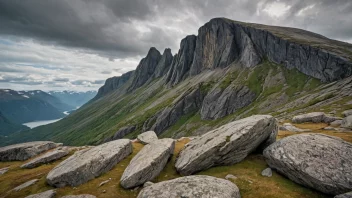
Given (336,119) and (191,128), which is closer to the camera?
(336,119)

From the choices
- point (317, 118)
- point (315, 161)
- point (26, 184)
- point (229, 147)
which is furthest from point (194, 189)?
point (317, 118)

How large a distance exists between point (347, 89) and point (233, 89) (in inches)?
3536

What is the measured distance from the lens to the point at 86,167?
31.0 meters

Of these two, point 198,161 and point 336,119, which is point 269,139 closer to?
point 198,161

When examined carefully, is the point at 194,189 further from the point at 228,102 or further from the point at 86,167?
the point at 228,102

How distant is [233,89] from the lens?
632ft

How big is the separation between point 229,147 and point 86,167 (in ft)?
71.5

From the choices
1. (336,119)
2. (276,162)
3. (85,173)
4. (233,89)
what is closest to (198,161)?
(276,162)

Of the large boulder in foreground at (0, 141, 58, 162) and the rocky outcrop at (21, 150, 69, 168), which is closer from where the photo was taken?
the rocky outcrop at (21, 150, 69, 168)

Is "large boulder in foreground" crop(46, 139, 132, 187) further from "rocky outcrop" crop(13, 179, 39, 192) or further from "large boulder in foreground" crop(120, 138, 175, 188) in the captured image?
"large boulder in foreground" crop(120, 138, 175, 188)

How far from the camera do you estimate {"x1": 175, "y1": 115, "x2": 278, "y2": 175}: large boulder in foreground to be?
29203 millimetres

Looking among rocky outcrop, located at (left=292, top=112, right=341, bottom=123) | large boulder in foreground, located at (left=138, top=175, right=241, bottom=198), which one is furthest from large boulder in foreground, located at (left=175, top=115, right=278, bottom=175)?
rocky outcrop, located at (left=292, top=112, right=341, bottom=123)

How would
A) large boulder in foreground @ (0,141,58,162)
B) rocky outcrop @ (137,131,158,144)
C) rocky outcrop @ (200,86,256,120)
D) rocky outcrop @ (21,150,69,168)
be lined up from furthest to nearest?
rocky outcrop @ (200,86,256,120) < large boulder in foreground @ (0,141,58,162) < rocky outcrop @ (137,131,158,144) < rocky outcrop @ (21,150,69,168)

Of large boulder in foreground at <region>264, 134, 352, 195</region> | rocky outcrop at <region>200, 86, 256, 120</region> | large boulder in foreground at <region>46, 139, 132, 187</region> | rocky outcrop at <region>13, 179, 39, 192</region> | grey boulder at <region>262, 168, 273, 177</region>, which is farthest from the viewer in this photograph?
rocky outcrop at <region>200, 86, 256, 120</region>
